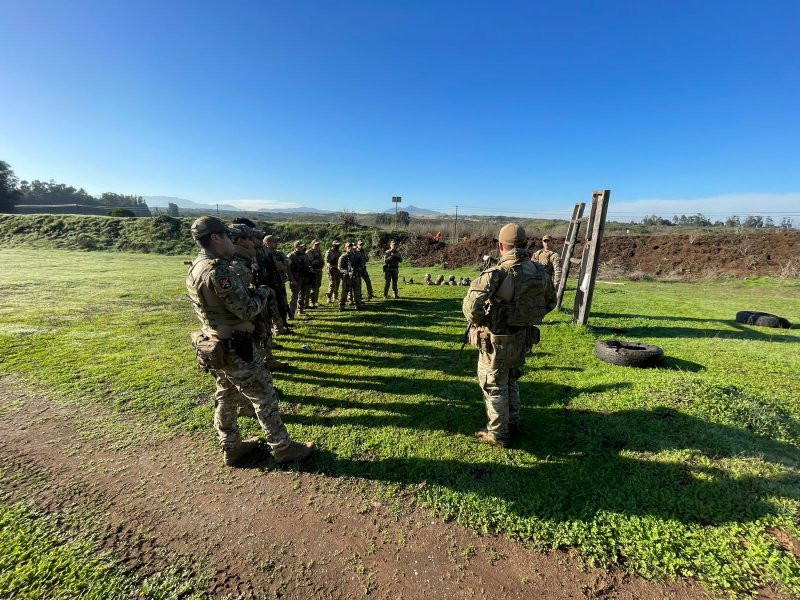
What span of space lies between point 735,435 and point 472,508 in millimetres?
3235

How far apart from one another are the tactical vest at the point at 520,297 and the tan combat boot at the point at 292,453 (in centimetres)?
258

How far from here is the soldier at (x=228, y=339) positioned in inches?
140

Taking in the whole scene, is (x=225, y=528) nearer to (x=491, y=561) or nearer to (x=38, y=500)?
(x=38, y=500)

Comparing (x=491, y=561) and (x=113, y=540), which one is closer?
(x=491, y=561)

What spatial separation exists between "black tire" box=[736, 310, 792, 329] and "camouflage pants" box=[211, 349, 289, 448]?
11298 millimetres

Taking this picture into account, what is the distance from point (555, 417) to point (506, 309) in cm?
195

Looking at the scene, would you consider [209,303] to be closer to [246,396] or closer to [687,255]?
[246,396]

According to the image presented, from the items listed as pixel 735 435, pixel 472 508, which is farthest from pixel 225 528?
pixel 735 435

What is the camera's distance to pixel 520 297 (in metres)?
3.94

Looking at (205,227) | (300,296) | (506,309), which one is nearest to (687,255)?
(300,296)

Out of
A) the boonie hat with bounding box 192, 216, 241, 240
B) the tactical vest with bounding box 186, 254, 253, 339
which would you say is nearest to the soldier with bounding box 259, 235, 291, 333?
the tactical vest with bounding box 186, 254, 253, 339

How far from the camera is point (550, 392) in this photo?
5602mm

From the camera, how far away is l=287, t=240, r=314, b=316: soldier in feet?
33.6

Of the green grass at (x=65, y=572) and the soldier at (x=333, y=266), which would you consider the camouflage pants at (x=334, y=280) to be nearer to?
the soldier at (x=333, y=266)
